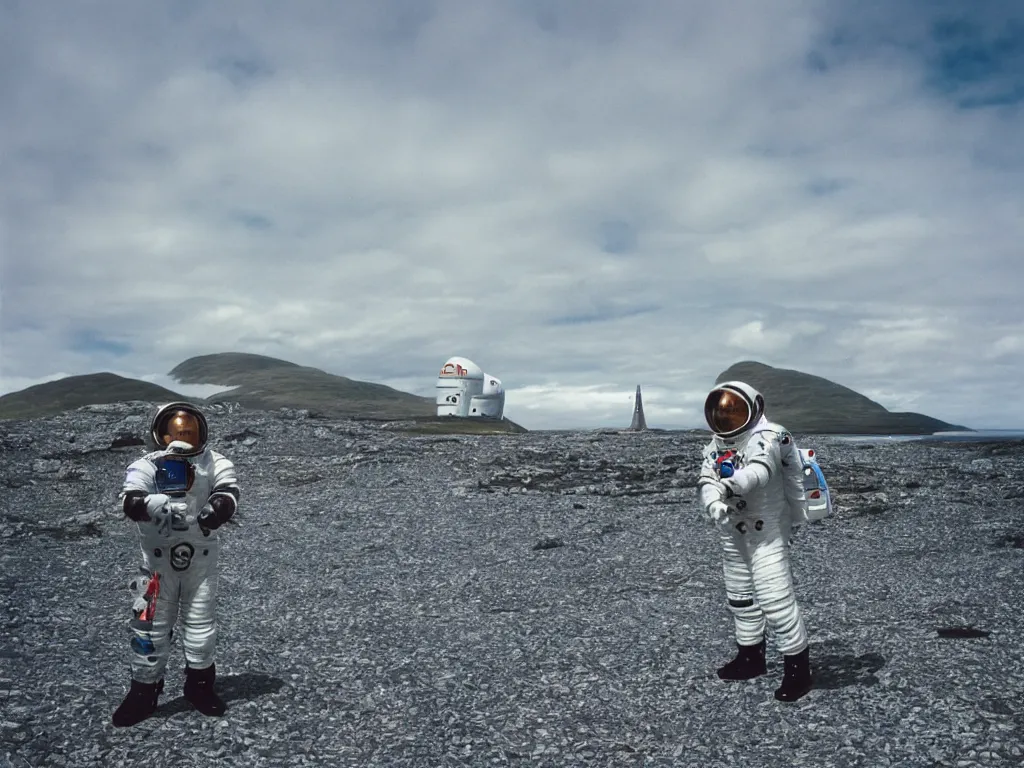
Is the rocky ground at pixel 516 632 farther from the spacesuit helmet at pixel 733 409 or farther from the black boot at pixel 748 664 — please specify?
the spacesuit helmet at pixel 733 409

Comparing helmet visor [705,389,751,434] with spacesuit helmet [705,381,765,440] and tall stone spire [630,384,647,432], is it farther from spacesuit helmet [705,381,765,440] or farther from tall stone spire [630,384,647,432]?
tall stone spire [630,384,647,432]

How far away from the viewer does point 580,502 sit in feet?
88.9

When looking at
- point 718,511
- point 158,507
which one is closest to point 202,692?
point 158,507

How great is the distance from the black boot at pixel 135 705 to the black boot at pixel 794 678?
7462 mm

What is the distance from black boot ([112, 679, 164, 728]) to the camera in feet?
28.3

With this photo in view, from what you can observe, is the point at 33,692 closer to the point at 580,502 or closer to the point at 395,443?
the point at 580,502

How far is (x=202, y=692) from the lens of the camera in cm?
888

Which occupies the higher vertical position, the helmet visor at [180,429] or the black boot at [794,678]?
the helmet visor at [180,429]

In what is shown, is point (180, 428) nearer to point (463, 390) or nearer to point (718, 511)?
point (718, 511)

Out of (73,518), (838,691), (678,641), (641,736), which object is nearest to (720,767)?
(641,736)

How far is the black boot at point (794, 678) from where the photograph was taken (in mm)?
9078

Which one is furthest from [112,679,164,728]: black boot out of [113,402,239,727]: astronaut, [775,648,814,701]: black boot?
[775,648,814,701]: black boot

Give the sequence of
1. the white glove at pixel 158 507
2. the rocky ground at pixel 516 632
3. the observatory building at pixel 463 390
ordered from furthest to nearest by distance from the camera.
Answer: the observatory building at pixel 463 390
the rocky ground at pixel 516 632
the white glove at pixel 158 507

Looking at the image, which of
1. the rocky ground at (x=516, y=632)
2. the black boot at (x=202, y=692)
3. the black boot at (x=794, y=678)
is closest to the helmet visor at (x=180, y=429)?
the black boot at (x=202, y=692)
